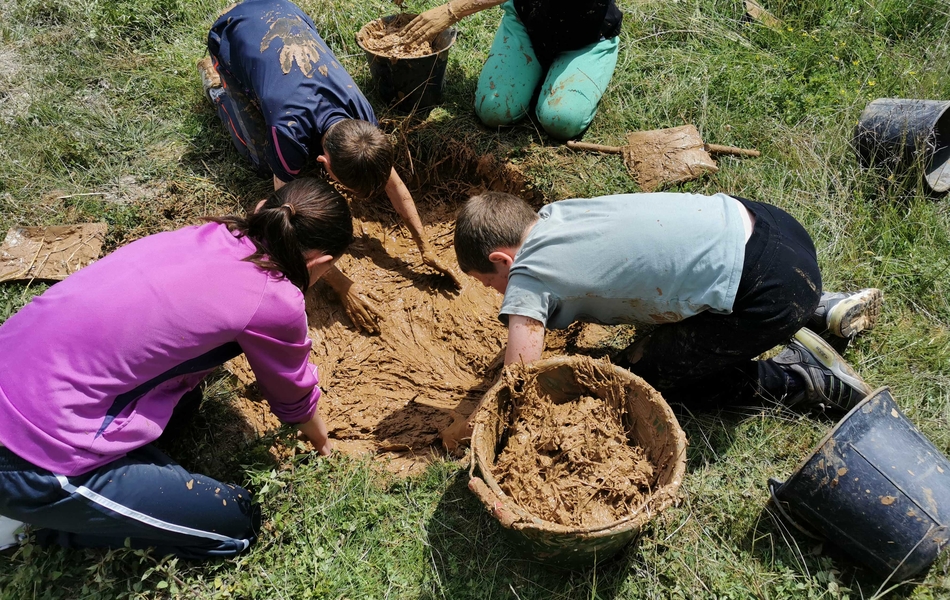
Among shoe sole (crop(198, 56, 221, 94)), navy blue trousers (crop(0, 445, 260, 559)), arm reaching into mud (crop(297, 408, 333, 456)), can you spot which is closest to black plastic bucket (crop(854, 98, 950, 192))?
arm reaching into mud (crop(297, 408, 333, 456))

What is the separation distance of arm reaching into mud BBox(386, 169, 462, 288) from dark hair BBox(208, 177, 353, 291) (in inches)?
44.5

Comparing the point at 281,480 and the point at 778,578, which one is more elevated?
the point at 281,480

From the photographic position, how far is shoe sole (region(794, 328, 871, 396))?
8.26 feet

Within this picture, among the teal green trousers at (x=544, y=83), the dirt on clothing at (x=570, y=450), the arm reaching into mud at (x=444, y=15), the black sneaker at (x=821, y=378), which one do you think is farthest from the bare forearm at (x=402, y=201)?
the black sneaker at (x=821, y=378)

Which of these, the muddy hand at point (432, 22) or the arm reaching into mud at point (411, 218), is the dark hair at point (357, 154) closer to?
the arm reaching into mud at point (411, 218)

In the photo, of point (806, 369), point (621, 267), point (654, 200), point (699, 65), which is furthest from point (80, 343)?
point (699, 65)

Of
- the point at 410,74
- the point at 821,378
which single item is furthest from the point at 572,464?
the point at 410,74

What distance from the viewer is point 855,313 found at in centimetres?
269

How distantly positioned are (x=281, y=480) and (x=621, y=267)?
1523mm

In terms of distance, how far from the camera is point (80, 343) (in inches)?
69.4

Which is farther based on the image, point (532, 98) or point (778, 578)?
point (532, 98)

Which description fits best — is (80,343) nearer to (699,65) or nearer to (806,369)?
(806,369)

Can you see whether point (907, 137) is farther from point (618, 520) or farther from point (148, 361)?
point (148, 361)

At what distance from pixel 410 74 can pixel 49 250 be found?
2.14 m
